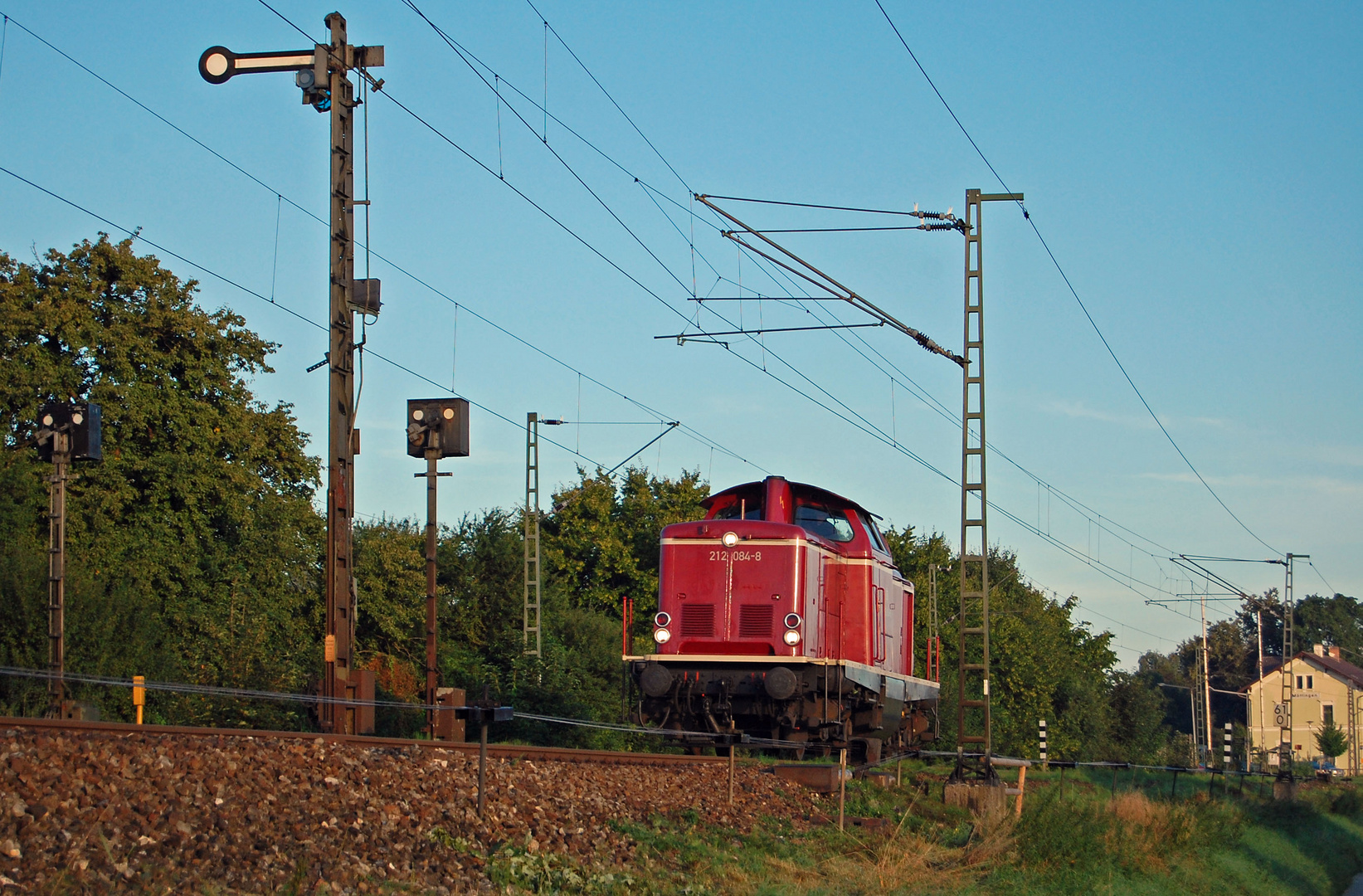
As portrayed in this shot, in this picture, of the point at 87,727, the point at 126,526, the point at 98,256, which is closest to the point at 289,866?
the point at 87,727

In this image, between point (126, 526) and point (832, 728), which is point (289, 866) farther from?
point (126, 526)

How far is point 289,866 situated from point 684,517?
38.5m

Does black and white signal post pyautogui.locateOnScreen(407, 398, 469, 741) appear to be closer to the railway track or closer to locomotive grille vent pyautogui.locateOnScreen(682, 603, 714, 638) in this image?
locomotive grille vent pyautogui.locateOnScreen(682, 603, 714, 638)

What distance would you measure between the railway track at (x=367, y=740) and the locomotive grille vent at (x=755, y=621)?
7.36 feet

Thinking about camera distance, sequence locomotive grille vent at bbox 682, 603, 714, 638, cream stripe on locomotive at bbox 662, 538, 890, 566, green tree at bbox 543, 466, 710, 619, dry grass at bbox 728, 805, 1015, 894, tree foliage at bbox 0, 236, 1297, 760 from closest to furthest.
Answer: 1. dry grass at bbox 728, 805, 1015, 894
2. cream stripe on locomotive at bbox 662, 538, 890, 566
3. locomotive grille vent at bbox 682, 603, 714, 638
4. tree foliage at bbox 0, 236, 1297, 760
5. green tree at bbox 543, 466, 710, 619

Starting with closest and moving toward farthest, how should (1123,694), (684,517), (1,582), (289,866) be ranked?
1. (289,866)
2. (1,582)
3. (684,517)
4. (1123,694)

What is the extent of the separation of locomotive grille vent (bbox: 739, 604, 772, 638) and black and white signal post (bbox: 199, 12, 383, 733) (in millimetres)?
4981

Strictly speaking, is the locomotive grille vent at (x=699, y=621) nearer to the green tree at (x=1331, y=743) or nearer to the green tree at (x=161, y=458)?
the green tree at (x=161, y=458)

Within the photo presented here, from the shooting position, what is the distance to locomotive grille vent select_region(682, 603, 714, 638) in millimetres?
17938

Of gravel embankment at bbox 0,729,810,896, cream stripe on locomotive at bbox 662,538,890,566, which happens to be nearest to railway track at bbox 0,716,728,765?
gravel embankment at bbox 0,729,810,896

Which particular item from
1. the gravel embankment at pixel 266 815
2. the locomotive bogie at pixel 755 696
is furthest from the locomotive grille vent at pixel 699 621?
the gravel embankment at pixel 266 815

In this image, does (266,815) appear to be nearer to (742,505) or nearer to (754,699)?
(754,699)

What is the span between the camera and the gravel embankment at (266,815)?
6.80m

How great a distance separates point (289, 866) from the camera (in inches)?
286
